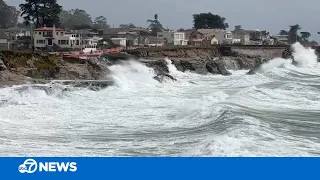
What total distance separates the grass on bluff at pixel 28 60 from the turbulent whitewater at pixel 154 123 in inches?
223

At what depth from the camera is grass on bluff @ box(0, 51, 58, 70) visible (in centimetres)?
3484

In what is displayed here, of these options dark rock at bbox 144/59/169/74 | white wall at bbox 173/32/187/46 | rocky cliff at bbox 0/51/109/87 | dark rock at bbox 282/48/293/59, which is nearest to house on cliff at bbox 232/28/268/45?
white wall at bbox 173/32/187/46

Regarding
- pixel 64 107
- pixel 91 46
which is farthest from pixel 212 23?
pixel 64 107

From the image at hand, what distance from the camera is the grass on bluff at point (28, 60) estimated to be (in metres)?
34.8

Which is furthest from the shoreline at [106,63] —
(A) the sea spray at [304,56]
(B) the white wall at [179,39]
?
(B) the white wall at [179,39]

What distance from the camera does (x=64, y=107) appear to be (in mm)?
24547

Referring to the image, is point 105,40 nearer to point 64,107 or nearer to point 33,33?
point 33,33

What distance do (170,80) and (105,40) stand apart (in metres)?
38.1

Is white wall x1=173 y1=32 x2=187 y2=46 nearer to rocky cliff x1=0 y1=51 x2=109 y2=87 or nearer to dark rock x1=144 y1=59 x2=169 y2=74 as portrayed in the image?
dark rock x1=144 y1=59 x2=169 y2=74

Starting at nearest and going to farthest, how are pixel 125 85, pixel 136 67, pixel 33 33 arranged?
pixel 125 85
pixel 136 67
pixel 33 33

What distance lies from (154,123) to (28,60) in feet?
63.7

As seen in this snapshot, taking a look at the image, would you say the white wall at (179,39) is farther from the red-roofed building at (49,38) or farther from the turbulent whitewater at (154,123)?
the turbulent whitewater at (154,123)

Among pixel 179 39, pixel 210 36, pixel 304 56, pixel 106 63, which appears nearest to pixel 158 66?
pixel 106 63

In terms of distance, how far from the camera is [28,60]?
3597cm
